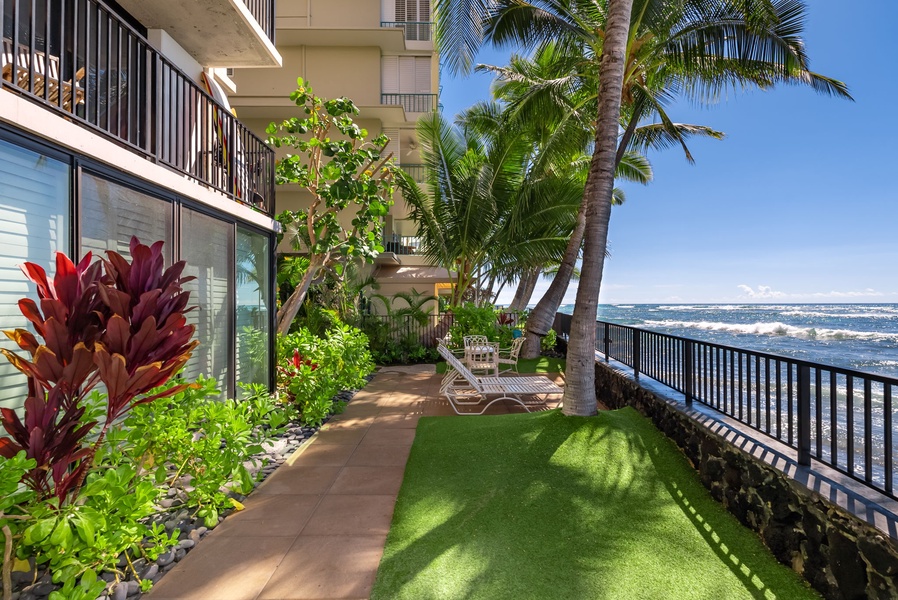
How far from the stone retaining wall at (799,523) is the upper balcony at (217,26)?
7.88 meters

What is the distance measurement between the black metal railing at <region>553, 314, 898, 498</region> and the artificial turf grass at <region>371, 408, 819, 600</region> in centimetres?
78

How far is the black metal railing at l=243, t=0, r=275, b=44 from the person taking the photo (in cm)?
706

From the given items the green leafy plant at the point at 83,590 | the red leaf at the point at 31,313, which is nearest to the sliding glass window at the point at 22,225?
the red leaf at the point at 31,313

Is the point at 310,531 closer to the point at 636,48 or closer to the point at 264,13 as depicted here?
the point at 264,13

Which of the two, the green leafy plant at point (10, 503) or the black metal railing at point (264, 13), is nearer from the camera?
the green leafy plant at point (10, 503)

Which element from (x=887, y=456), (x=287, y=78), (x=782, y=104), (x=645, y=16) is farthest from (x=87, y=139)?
(x=782, y=104)

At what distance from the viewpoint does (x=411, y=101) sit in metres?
17.3

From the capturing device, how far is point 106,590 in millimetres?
2750

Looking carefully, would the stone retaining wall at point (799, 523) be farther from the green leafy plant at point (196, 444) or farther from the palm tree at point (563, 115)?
the palm tree at point (563, 115)

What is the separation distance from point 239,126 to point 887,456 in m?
8.15

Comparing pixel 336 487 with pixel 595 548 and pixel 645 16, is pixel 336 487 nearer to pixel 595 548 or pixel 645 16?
pixel 595 548

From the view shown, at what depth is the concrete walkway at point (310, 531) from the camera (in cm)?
290

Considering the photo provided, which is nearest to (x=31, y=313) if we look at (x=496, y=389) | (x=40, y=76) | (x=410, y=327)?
(x=40, y=76)

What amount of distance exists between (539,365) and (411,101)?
461 inches
